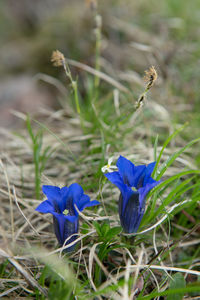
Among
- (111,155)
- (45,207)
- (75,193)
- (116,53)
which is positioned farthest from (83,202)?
(116,53)

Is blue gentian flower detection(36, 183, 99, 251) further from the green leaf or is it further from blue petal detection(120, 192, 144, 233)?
the green leaf

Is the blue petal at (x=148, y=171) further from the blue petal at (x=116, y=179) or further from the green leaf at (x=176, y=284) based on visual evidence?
the green leaf at (x=176, y=284)

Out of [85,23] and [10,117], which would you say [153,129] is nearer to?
[10,117]

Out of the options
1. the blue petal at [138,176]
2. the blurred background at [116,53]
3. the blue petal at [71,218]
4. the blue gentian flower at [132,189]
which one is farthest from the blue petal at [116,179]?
the blurred background at [116,53]

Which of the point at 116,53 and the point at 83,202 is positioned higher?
the point at 116,53

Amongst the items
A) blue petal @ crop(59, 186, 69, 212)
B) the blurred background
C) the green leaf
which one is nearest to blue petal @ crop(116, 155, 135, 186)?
blue petal @ crop(59, 186, 69, 212)

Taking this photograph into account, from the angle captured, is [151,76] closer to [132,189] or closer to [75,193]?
[132,189]

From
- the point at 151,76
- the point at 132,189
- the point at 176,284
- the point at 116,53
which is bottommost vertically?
the point at 176,284
